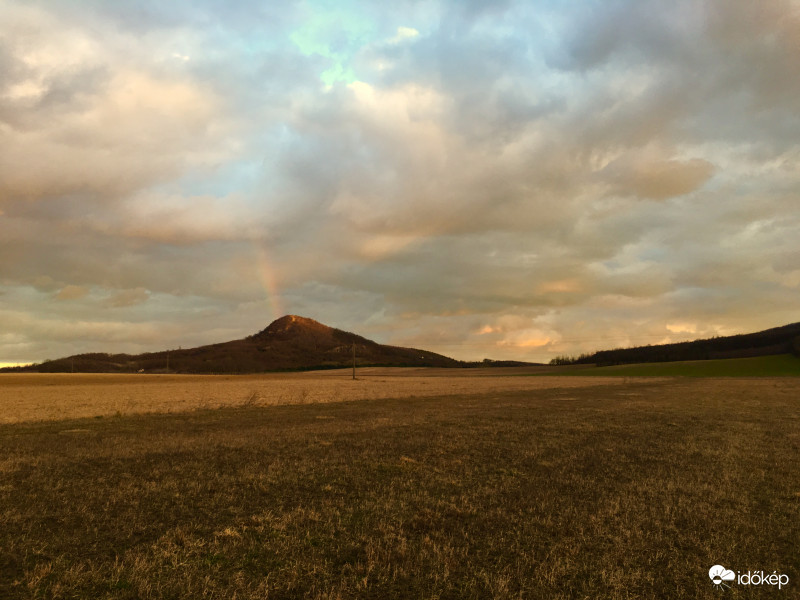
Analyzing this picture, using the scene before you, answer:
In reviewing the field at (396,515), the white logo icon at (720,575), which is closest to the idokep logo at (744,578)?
the white logo icon at (720,575)

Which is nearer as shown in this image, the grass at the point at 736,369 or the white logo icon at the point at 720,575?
the white logo icon at the point at 720,575

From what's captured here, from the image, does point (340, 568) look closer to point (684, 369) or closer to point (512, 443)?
point (512, 443)

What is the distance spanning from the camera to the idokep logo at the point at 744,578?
24.7 ft

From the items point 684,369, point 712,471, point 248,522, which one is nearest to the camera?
point 248,522

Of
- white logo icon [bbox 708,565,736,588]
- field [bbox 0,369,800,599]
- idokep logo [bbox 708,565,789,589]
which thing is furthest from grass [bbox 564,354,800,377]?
white logo icon [bbox 708,565,736,588]

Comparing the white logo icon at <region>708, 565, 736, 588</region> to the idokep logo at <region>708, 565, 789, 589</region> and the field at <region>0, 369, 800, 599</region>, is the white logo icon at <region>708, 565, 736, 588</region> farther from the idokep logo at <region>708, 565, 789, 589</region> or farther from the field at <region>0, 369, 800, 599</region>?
the field at <region>0, 369, 800, 599</region>

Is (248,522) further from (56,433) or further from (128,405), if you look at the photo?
(128,405)

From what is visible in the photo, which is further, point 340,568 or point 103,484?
point 103,484

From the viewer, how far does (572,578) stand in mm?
7602

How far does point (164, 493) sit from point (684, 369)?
151 meters

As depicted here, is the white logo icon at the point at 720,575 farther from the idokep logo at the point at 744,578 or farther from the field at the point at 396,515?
the field at the point at 396,515

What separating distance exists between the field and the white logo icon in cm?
12

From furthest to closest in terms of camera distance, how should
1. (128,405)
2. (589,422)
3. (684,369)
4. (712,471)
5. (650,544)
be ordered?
(684,369)
(128,405)
(589,422)
(712,471)
(650,544)

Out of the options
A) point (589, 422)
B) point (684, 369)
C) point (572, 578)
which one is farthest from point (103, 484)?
point (684, 369)
